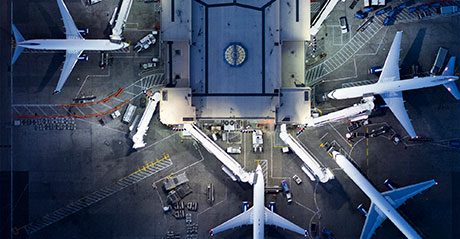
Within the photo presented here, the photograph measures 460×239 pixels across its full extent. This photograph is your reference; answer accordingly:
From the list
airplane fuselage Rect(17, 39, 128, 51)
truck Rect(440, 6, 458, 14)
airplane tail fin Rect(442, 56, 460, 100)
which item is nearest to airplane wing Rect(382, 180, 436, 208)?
airplane tail fin Rect(442, 56, 460, 100)

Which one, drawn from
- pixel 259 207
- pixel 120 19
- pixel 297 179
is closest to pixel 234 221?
pixel 259 207

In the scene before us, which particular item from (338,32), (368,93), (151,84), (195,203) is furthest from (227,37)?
(195,203)

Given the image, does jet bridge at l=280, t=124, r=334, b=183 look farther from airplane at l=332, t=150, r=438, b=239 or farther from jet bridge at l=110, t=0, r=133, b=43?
jet bridge at l=110, t=0, r=133, b=43

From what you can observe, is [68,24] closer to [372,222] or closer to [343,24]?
[343,24]

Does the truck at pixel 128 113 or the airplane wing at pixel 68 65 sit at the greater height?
the airplane wing at pixel 68 65

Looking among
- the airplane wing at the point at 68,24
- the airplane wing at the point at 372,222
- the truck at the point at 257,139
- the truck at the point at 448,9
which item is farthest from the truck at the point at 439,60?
the airplane wing at the point at 68,24

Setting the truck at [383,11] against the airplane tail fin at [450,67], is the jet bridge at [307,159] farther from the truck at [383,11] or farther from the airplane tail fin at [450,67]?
the airplane tail fin at [450,67]

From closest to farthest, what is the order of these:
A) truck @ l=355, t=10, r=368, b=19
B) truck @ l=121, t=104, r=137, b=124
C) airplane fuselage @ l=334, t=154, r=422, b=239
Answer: airplane fuselage @ l=334, t=154, r=422, b=239, truck @ l=355, t=10, r=368, b=19, truck @ l=121, t=104, r=137, b=124

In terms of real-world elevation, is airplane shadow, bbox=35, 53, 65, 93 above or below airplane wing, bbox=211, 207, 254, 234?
above
